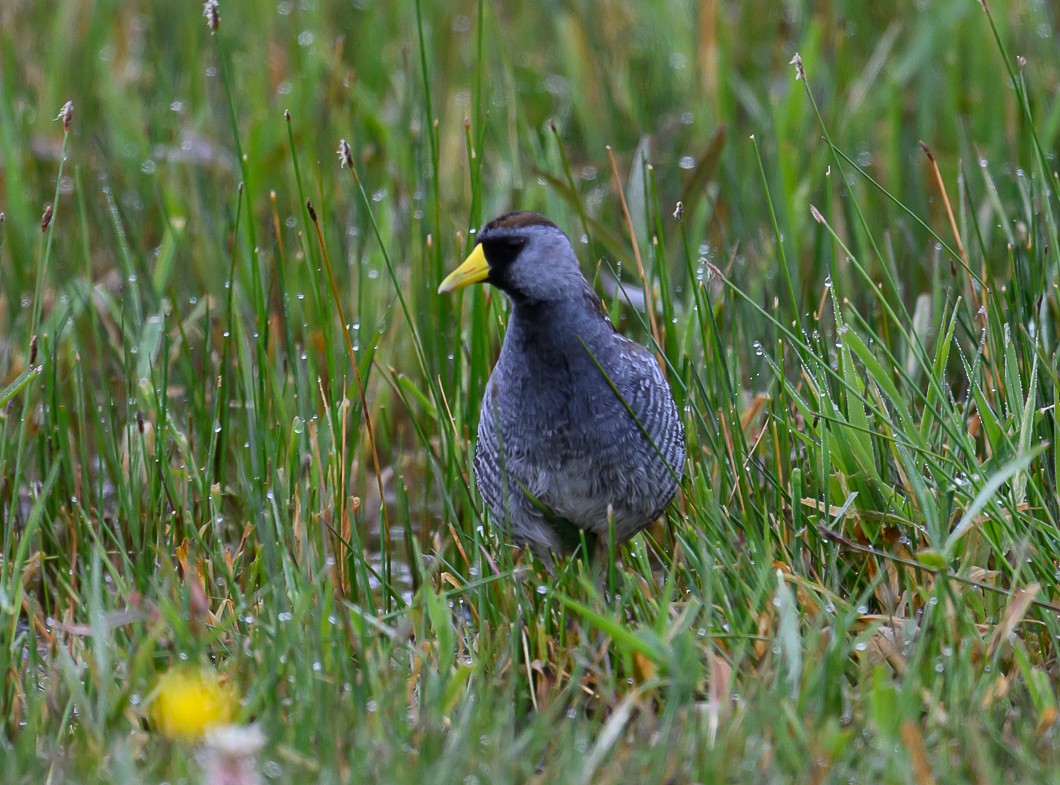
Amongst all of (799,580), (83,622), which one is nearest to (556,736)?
(799,580)

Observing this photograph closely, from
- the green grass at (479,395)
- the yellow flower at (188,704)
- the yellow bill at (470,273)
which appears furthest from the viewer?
the yellow bill at (470,273)

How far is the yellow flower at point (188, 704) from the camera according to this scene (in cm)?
229

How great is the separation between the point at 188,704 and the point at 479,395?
1.62 meters

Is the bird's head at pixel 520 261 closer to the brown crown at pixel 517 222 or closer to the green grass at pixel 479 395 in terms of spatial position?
the brown crown at pixel 517 222

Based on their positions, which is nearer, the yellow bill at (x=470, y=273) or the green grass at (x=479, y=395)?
the green grass at (x=479, y=395)

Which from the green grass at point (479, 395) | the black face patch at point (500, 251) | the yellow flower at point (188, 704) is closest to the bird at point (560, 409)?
the black face patch at point (500, 251)

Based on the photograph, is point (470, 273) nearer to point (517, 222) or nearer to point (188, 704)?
point (517, 222)

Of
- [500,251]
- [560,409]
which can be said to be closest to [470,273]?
[500,251]

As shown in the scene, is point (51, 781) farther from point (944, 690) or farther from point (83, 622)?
point (944, 690)

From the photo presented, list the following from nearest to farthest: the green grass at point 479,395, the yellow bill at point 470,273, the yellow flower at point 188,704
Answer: the yellow flower at point 188,704 < the green grass at point 479,395 < the yellow bill at point 470,273

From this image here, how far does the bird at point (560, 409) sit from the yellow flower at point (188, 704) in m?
0.84

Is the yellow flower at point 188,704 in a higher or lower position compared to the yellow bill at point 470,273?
lower

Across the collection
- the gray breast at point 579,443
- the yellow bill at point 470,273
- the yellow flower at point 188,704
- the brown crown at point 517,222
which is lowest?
the yellow flower at point 188,704

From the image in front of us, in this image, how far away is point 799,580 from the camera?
2805 millimetres
